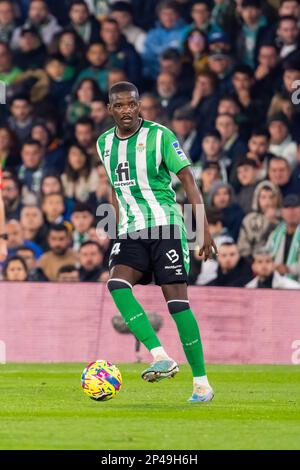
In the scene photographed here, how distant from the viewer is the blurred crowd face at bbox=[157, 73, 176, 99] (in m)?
17.8

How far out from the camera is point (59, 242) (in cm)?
1658

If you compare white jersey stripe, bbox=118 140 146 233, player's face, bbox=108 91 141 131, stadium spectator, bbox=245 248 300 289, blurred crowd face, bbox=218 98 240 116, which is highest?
blurred crowd face, bbox=218 98 240 116

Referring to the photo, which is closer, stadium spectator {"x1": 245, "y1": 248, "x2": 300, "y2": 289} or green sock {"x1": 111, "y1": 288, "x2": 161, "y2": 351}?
green sock {"x1": 111, "y1": 288, "x2": 161, "y2": 351}

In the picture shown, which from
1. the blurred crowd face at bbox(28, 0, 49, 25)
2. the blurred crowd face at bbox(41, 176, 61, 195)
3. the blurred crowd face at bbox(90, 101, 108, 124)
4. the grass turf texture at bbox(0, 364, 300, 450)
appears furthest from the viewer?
the blurred crowd face at bbox(28, 0, 49, 25)

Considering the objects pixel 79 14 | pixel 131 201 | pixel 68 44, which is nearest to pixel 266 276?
pixel 68 44

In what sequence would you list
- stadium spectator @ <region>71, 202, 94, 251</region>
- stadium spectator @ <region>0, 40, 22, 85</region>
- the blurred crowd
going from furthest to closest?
1. stadium spectator @ <region>0, 40, 22, 85</region>
2. stadium spectator @ <region>71, 202, 94, 251</region>
3. the blurred crowd

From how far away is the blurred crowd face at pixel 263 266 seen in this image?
606 inches

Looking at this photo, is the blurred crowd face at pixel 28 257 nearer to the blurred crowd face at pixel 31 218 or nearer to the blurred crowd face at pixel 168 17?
the blurred crowd face at pixel 31 218

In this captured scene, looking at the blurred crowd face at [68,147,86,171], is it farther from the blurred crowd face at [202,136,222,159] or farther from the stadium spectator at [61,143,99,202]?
the blurred crowd face at [202,136,222,159]

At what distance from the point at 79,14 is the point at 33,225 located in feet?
12.5

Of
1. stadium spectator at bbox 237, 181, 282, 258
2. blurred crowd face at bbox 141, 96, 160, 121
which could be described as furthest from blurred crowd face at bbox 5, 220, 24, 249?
stadium spectator at bbox 237, 181, 282, 258

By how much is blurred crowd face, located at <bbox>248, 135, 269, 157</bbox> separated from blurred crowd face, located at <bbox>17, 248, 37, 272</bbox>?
3326mm
